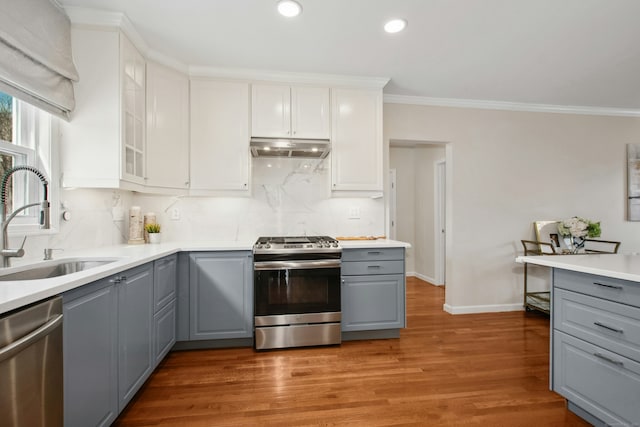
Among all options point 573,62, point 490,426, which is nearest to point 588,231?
point 573,62

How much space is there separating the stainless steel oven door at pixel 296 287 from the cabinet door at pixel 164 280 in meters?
0.66

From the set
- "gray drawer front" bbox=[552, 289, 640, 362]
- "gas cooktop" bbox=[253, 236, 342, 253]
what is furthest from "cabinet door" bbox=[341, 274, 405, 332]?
"gray drawer front" bbox=[552, 289, 640, 362]

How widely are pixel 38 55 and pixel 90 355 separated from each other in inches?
67.7

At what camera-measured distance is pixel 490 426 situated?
1663 mm

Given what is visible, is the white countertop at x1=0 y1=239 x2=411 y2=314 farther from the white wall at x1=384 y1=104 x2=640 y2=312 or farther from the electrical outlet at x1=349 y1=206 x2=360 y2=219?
the white wall at x1=384 y1=104 x2=640 y2=312

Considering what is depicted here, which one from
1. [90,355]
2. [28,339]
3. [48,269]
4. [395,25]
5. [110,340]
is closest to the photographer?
[28,339]

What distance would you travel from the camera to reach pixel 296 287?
2.58 meters

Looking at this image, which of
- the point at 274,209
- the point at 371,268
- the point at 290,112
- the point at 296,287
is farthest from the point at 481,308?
the point at 290,112

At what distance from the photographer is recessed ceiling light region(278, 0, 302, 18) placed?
1.90 meters

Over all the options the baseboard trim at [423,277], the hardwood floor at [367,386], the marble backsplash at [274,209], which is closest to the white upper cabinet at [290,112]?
the marble backsplash at [274,209]

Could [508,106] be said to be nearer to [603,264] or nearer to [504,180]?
[504,180]

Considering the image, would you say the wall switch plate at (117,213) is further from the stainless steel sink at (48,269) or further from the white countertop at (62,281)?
the stainless steel sink at (48,269)

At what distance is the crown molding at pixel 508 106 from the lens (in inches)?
136

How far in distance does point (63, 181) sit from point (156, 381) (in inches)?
61.4
